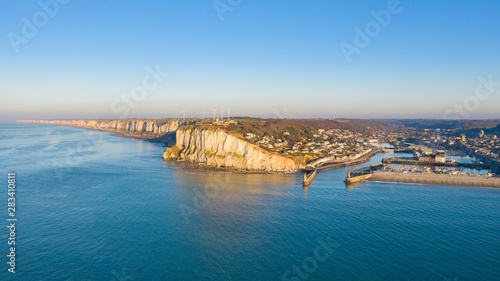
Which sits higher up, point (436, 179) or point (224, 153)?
point (224, 153)

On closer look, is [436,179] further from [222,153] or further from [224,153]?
[222,153]

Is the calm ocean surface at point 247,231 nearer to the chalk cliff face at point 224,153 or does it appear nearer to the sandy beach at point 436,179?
the sandy beach at point 436,179

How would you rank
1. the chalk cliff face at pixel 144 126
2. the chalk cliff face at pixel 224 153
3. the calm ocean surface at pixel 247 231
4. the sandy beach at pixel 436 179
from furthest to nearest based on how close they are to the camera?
the chalk cliff face at pixel 144 126
the chalk cliff face at pixel 224 153
the sandy beach at pixel 436 179
the calm ocean surface at pixel 247 231

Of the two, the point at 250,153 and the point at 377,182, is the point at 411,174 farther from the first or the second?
the point at 250,153

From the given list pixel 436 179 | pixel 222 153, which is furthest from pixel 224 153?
pixel 436 179

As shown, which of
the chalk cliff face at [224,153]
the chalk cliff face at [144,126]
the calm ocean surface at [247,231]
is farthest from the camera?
the chalk cliff face at [144,126]

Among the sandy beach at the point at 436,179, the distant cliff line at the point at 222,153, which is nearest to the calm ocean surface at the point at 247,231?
the sandy beach at the point at 436,179
